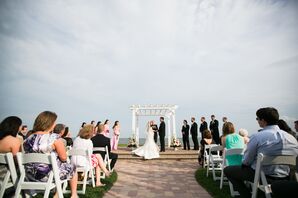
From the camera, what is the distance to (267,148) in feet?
10.2

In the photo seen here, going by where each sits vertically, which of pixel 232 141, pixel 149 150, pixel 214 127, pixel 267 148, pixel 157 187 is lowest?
pixel 157 187

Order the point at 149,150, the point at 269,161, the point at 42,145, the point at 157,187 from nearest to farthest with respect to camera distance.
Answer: the point at 269,161 → the point at 42,145 → the point at 157,187 → the point at 149,150

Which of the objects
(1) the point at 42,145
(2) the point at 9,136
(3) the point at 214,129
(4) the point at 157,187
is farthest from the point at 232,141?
(3) the point at 214,129

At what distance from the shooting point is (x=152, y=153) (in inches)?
452

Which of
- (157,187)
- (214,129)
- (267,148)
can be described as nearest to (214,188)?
(157,187)

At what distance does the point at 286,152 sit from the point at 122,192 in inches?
133

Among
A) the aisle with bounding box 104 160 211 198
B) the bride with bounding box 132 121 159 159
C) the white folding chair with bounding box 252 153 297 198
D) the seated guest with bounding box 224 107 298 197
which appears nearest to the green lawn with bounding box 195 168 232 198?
the aisle with bounding box 104 160 211 198

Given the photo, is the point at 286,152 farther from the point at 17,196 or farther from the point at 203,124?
the point at 203,124

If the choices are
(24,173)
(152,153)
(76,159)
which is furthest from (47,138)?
(152,153)

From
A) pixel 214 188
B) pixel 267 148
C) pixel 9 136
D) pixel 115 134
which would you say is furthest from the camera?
pixel 115 134

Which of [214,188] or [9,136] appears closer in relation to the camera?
[9,136]

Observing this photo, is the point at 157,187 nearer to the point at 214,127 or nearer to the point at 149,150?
the point at 149,150

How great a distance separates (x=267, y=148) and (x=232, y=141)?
2.15 metres

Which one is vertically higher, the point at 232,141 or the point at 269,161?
the point at 232,141
